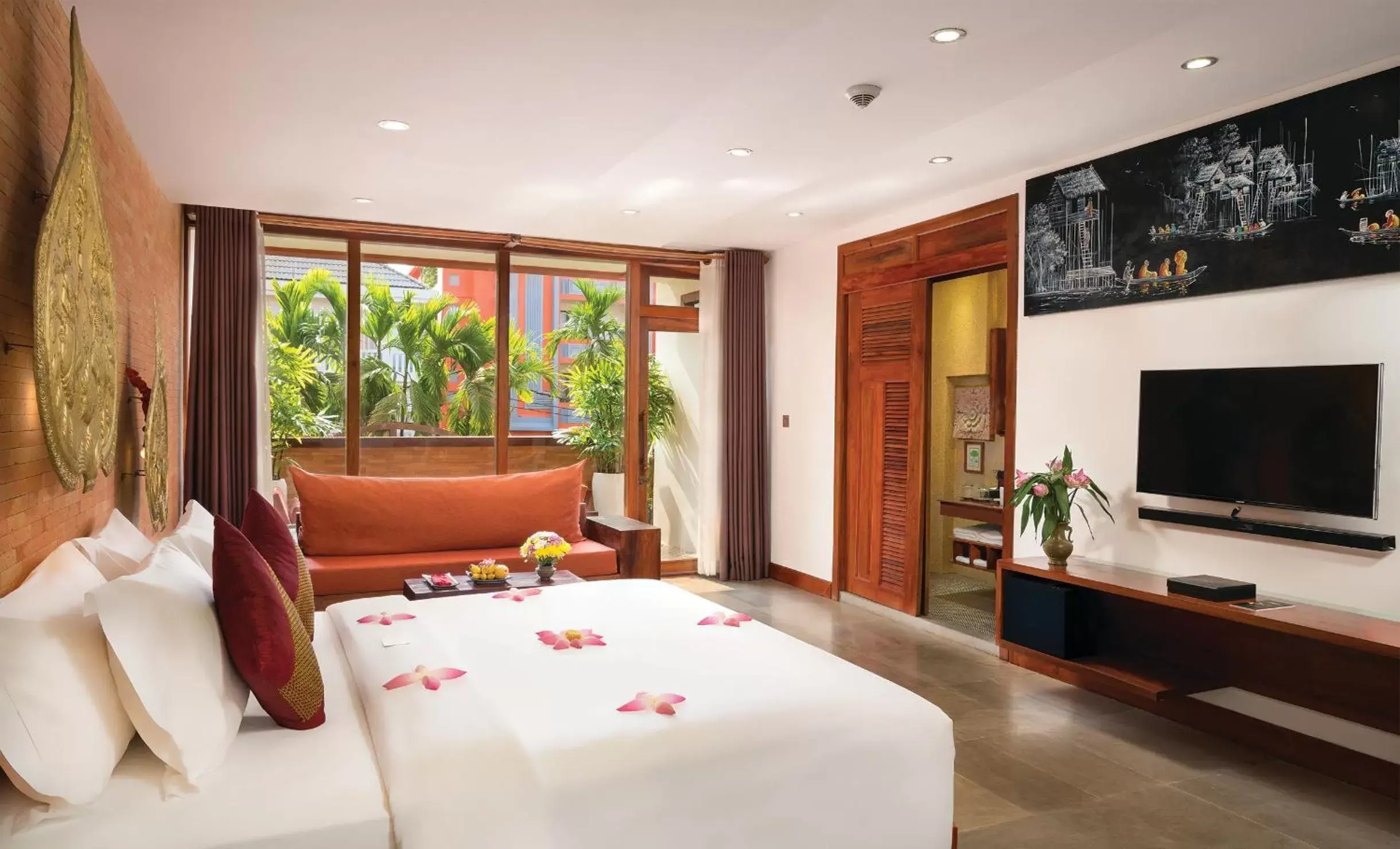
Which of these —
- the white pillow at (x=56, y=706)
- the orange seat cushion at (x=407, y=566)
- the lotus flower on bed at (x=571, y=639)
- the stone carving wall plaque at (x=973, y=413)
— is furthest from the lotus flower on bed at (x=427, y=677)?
the stone carving wall plaque at (x=973, y=413)

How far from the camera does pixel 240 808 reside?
1751mm

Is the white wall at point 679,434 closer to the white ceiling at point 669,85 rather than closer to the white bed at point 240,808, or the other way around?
the white ceiling at point 669,85

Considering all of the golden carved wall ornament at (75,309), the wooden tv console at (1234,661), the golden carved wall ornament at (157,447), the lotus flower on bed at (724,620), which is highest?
the golden carved wall ornament at (75,309)

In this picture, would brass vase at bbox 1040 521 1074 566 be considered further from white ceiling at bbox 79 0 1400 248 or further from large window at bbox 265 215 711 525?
large window at bbox 265 215 711 525

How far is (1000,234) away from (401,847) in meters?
4.26

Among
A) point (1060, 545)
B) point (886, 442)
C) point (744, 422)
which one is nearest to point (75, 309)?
point (1060, 545)

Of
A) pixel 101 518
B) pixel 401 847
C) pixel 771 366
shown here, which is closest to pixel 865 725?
pixel 401 847

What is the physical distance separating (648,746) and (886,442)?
4065mm

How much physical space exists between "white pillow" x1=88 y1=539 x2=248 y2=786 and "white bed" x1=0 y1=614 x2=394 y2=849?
0.06 m

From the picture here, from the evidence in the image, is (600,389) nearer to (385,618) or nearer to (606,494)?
(606,494)

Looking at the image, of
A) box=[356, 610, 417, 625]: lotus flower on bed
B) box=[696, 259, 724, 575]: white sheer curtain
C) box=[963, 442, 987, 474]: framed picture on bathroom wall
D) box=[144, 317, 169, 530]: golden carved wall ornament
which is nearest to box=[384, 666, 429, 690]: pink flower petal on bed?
box=[356, 610, 417, 625]: lotus flower on bed

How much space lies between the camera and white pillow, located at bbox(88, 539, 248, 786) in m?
1.84

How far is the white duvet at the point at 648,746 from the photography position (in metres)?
1.89

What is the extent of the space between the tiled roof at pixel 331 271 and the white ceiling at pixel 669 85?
831 millimetres
